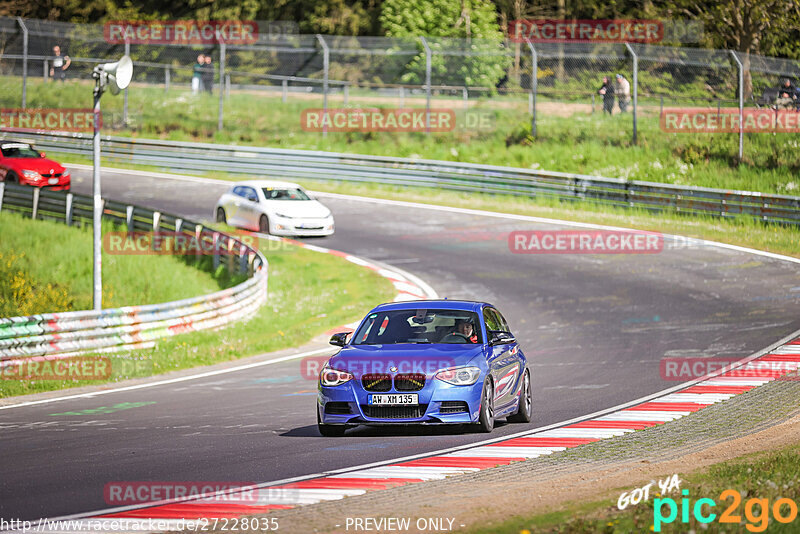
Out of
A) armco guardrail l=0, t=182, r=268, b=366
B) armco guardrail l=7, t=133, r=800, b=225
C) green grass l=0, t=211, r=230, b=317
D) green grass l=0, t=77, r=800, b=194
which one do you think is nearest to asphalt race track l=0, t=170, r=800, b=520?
armco guardrail l=0, t=182, r=268, b=366

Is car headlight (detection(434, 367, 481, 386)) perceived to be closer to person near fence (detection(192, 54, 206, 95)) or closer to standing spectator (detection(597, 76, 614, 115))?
standing spectator (detection(597, 76, 614, 115))

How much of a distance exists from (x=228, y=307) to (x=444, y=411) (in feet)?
34.5

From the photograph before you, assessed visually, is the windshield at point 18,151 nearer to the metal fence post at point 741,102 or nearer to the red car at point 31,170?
the red car at point 31,170

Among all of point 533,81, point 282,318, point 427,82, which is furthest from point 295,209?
point 533,81

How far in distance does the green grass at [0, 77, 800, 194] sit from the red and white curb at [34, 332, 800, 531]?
60.8 ft

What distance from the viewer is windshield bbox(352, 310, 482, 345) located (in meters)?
11.8

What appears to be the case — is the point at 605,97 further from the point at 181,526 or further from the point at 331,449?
the point at 181,526

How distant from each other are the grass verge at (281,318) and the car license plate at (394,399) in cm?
713

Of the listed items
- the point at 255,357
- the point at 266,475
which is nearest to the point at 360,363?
the point at 266,475

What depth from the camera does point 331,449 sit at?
35.0 feet

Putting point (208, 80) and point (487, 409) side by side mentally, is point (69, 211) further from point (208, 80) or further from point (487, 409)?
point (487, 409)

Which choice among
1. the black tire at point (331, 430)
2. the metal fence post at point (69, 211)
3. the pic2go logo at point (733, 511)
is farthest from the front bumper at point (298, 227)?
the pic2go logo at point (733, 511)

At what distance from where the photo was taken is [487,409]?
37.1 feet

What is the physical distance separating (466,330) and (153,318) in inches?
340
